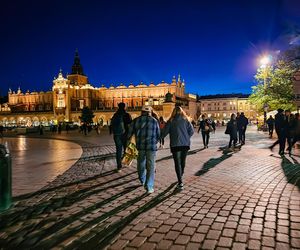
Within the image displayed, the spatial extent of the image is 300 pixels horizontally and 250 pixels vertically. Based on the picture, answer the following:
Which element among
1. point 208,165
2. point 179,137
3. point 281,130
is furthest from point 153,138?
point 281,130

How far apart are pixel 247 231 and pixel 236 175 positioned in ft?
12.8

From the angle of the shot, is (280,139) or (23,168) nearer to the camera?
(23,168)

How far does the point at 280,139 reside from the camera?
485 inches

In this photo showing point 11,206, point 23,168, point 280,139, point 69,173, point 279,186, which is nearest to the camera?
point 11,206

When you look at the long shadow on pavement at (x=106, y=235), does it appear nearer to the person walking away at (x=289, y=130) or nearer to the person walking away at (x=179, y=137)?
the person walking away at (x=179, y=137)

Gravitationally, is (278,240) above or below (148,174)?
below

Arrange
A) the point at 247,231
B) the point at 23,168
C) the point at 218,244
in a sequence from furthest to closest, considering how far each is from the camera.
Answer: the point at 23,168, the point at 247,231, the point at 218,244

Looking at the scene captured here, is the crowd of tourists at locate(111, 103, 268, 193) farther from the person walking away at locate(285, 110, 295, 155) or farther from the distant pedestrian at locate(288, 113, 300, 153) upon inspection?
the distant pedestrian at locate(288, 113, 300, 153)

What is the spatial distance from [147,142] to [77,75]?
119 metres

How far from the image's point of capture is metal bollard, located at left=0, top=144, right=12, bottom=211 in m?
5.11

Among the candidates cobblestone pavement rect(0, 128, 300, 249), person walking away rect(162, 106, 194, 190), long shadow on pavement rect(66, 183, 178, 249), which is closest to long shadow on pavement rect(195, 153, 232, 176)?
cobblestone pavement rect(0, 128, 300, 249)

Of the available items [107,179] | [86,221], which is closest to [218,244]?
[86,221]

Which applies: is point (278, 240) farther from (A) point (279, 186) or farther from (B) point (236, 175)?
(B) point (236, 175)

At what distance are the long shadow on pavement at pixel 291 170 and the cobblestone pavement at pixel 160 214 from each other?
0.13 feet
